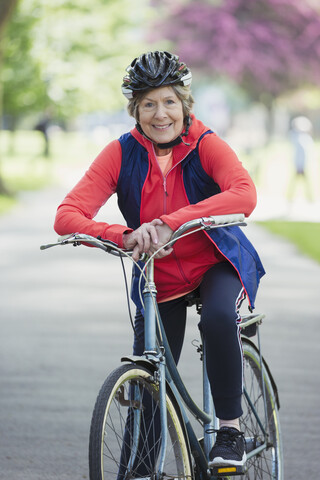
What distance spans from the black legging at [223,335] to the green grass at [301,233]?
9.37 metres

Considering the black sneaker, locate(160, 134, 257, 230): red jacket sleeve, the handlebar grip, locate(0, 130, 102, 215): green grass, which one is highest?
locate(0, 130, 102, 215): green grass

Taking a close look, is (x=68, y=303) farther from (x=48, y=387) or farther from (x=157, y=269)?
(x=157, y=269)

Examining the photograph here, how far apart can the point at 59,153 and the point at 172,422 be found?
4559 cm

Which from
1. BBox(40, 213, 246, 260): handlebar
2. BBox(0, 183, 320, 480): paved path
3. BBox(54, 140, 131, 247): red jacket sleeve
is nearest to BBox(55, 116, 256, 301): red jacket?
BBox(54, 140, 131, 247): red jacket sleeve

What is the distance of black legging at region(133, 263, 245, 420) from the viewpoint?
353cm

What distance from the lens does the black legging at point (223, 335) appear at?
139 inches

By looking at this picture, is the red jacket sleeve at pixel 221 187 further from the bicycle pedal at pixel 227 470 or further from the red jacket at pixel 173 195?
the bicycle pedal at pixel 227 470

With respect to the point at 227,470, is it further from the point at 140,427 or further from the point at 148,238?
the point at 148,238

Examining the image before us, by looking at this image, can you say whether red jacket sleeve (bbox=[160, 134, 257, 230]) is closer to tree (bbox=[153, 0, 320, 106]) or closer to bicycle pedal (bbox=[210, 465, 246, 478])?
bicycle pedal (bbox=[210, 465, 246, 478])

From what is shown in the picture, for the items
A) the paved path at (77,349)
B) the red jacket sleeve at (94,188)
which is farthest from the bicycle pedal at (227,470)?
the paved path at (77,349)

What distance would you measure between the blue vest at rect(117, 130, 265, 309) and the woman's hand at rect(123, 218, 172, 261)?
0.25 metres

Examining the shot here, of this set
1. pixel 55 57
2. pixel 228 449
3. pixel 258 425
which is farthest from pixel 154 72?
pixel 55 57

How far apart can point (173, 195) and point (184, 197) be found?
1.6 inches

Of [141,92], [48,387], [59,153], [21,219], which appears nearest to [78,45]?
[59,153]
